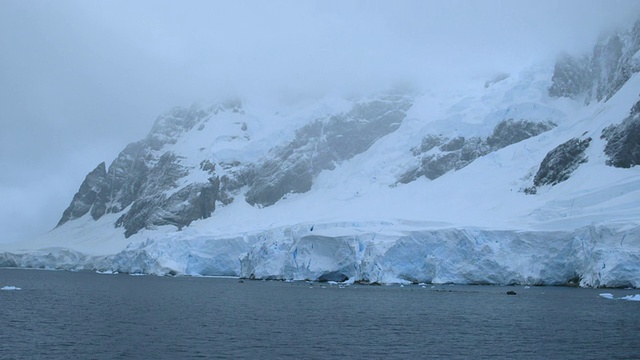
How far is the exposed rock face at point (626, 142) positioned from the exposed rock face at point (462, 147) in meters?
42.1

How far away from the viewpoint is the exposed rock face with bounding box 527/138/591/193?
412 ft

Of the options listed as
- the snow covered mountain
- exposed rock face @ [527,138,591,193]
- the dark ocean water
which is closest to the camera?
the dark ocean water

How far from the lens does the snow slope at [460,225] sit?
89.0m

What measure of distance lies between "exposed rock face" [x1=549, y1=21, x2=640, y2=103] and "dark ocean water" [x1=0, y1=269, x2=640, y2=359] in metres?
97.2

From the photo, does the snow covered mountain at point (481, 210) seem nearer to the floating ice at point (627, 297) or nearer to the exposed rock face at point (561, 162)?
the exposed rock face at point (561, 162)

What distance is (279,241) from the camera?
107m

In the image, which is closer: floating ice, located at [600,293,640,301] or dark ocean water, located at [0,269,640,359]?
dark ocean water, located at [0,269,640,359]

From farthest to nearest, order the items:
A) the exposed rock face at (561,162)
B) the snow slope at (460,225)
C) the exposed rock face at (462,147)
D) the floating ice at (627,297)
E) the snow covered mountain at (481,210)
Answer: the exposed rock face at (462,147) → the exposed rock face at (561,162) → the snow covered mountain at (481,210) → the snow slope at (460,225) → the floating ice at (627,297)

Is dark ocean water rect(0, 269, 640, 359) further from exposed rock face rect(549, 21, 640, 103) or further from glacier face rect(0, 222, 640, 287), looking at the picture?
exposed rock face rect(549, 21, 640, 103)

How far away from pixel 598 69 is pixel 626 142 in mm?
58487

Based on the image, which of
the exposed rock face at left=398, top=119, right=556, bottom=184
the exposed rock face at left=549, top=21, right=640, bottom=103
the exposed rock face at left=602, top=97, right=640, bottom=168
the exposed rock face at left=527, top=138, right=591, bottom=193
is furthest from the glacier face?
the exposed rock face at left=549, top=21, right=640, bottom=103

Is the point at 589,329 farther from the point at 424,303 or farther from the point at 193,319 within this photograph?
the point at 193,319

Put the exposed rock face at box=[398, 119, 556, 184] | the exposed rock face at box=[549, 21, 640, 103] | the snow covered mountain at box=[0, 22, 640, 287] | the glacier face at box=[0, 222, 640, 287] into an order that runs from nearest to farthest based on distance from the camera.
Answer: the glacier face at box=[0, 222, 640, 287] < the snow covered mountain at box=[0, 22, 640, 287] < the exposed rock face at box=[549, 21, 640, 103] < the exposed rock face at box=[398, 119, 556, 184]

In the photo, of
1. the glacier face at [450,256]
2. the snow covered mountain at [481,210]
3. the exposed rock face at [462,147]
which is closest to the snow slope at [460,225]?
the glacier face at [450,256]
